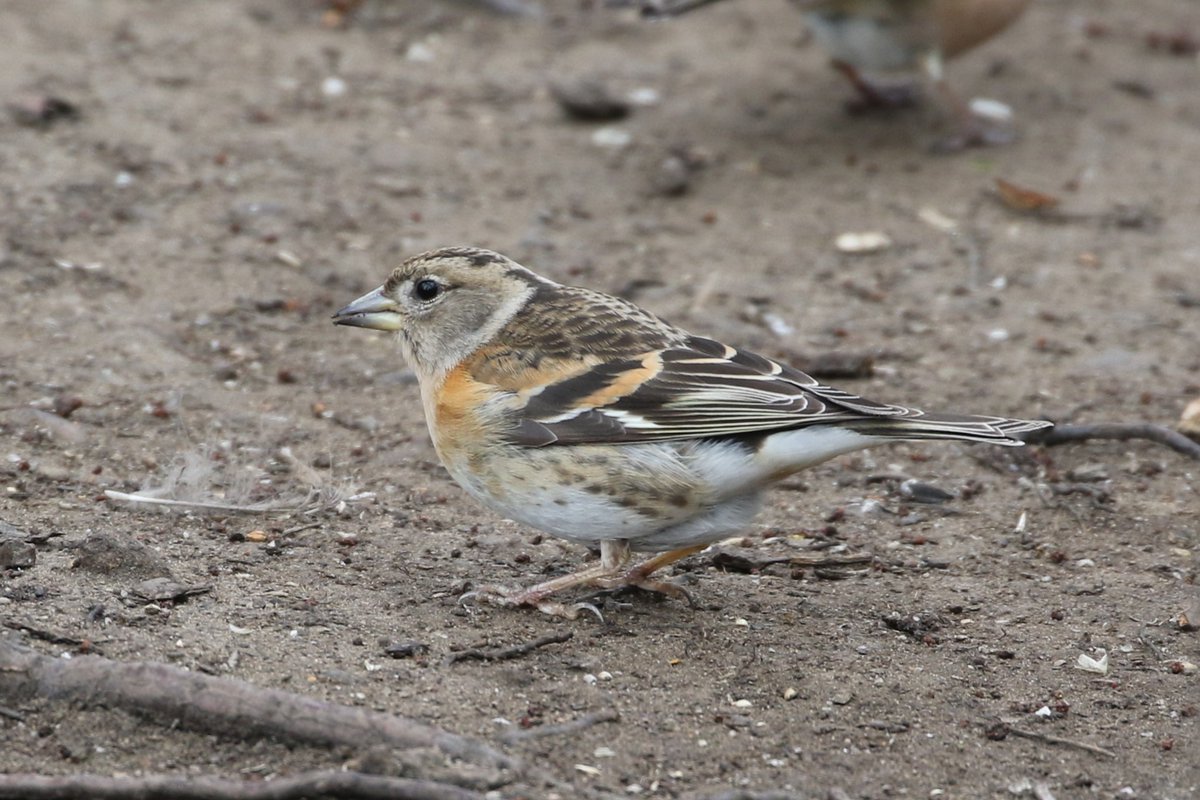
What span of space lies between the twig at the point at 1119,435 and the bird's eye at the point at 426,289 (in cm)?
219

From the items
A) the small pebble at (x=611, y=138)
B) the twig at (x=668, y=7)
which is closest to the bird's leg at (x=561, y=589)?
the small pebble at (x=611, y=138)

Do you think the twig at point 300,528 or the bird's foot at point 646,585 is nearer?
the bird's foot at point 646,585

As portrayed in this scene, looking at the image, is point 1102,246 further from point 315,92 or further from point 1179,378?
point 315,92

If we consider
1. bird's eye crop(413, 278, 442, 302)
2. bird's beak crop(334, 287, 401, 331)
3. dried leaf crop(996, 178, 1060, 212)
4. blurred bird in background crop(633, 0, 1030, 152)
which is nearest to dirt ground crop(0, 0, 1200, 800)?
dried leaf crop(996, 178, 1060, 212)

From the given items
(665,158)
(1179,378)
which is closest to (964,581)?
(1179,378)

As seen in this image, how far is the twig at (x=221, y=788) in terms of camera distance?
3.27m

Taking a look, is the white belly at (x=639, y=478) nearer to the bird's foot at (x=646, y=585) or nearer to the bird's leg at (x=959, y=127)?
the bird's foot at (x=646, y=585)

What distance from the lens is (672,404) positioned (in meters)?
4.45

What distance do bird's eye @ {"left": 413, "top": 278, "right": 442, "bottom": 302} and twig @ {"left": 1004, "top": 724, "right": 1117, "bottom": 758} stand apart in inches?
87.9

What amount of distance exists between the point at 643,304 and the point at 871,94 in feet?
9.66

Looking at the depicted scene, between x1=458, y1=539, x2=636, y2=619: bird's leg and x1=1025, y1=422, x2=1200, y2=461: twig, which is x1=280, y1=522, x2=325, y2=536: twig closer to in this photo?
x1=458, y1=539, x2=636, y2=619: bird's leg

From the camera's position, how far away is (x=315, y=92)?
8.60 metres

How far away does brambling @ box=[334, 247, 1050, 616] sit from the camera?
438 centimetres

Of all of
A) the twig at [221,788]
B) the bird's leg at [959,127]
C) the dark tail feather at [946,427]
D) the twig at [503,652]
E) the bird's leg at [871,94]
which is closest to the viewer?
the twig at [221,788]
